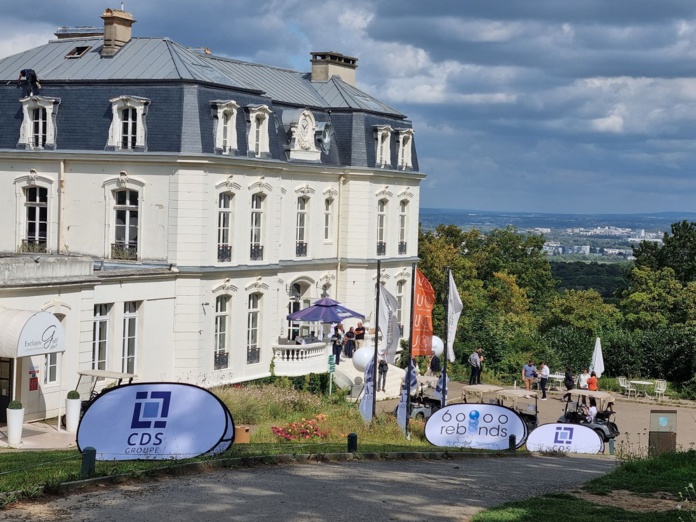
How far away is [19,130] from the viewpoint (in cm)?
3766

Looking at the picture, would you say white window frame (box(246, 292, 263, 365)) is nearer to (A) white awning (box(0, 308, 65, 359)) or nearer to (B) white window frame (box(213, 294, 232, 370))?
(B) white window frame (box(213, 294, 232, 370))

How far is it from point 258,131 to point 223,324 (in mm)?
6092

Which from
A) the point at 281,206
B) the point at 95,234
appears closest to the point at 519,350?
the point at 281,206

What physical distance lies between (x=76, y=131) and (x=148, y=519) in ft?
80.1

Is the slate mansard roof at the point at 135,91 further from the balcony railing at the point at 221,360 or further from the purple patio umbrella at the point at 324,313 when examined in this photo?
the balcony railing at the point at 221,360

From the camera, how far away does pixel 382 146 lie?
46.9 metres

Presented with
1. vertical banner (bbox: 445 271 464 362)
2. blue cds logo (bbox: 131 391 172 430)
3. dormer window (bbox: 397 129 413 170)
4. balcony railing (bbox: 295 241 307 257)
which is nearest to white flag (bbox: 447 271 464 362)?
vertical banner (bbox: 445 271 464 362)

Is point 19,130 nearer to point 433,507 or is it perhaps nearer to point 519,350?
point 519,350

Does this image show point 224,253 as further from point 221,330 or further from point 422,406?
point 422,406

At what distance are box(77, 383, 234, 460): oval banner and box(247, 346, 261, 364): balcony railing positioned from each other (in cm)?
2103

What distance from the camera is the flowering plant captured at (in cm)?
2619

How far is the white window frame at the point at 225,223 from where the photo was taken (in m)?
36.9

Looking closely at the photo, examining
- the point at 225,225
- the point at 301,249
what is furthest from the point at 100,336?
the point at 301,249

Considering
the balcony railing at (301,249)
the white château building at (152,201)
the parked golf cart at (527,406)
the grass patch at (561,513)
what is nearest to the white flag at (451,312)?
the parked golf cart at (527,406)
